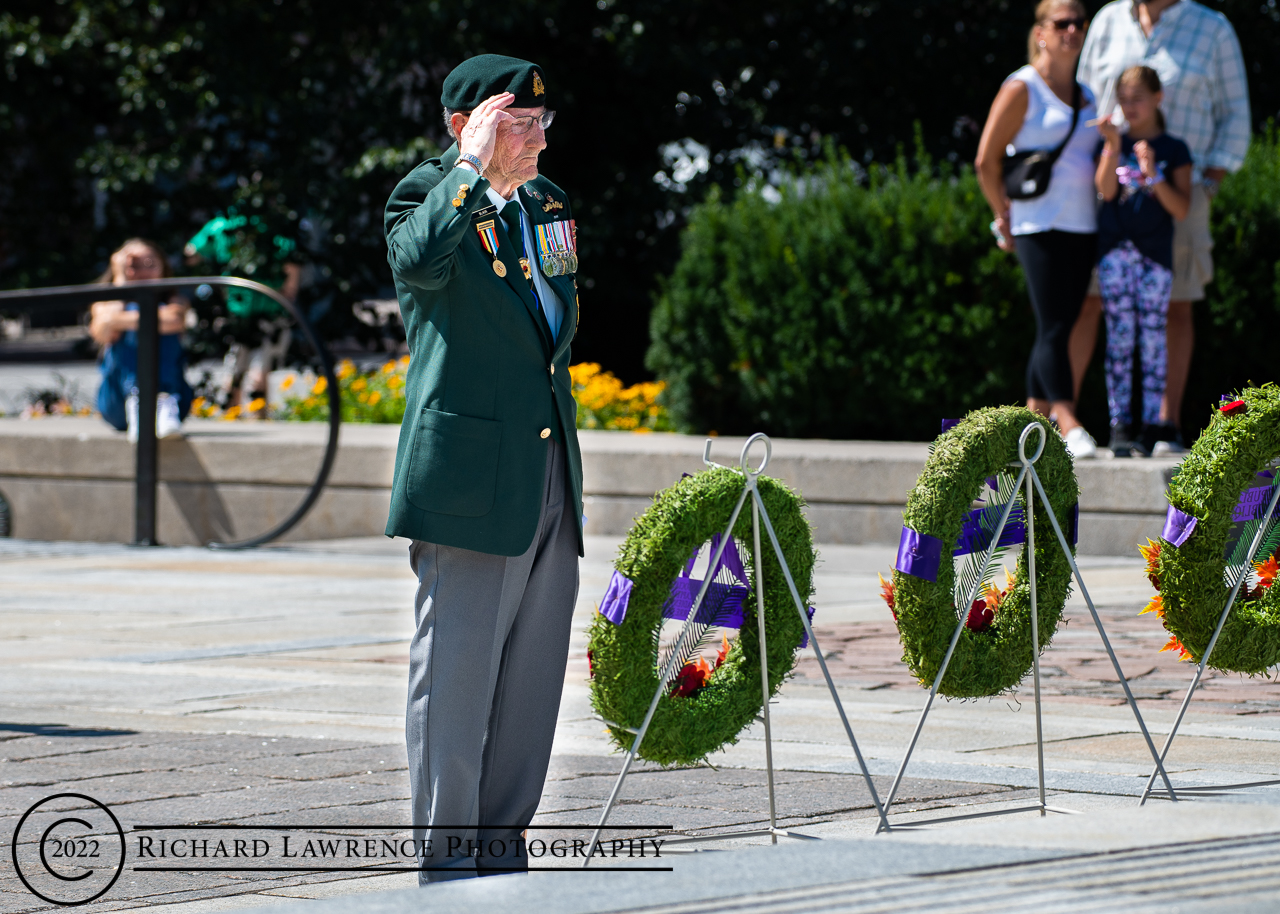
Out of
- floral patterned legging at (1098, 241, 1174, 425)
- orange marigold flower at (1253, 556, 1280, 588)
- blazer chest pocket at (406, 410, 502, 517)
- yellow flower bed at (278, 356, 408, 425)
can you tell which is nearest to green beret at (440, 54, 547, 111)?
blazer chest pocket at (406, 410, 502, 517)

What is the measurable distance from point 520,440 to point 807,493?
6002 millimetres

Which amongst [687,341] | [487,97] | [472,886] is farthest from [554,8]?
[472,886]

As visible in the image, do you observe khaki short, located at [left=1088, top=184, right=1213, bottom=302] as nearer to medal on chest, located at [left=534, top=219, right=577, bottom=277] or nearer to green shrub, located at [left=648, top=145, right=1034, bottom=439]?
green shrub, located at [left=648, top=145, right=1034, bottom=439]

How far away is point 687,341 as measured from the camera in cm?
1070

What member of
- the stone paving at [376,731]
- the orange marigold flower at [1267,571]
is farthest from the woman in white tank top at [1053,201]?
the orange marigold flower at [1267,571]

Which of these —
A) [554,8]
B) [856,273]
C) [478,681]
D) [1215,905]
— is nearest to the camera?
[1215,905]

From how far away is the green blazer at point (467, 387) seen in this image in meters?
3.44

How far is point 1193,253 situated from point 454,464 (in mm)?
6416

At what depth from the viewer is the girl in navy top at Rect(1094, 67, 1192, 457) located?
8.50 metres

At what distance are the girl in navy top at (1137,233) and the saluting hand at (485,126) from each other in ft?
18.1

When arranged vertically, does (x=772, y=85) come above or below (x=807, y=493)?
above

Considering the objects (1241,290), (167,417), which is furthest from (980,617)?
(167,417)

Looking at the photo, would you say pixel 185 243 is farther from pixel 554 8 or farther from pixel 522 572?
pixel 522 572

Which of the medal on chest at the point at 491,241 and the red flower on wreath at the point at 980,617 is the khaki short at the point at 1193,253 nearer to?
the red flower on wreath at the point at 980,617
